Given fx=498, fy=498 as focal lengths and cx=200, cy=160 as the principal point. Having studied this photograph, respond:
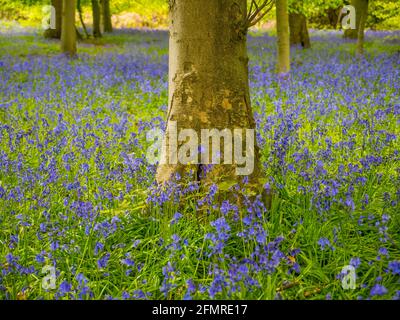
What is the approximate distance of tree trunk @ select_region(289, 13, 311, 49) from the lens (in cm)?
1922

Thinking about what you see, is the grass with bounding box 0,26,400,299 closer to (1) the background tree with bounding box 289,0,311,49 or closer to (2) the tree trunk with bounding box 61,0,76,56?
(2) the tree trunk with bounding box 61,0,76,56

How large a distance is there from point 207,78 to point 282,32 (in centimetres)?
737

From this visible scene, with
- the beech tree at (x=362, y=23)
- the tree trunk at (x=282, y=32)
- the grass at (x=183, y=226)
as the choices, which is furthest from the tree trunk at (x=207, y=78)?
the beech tree at (x=362, y=23)

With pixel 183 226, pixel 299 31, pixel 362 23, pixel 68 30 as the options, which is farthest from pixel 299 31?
pixel 183 226

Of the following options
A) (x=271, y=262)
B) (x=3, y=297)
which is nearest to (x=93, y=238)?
(x=3, y=297)

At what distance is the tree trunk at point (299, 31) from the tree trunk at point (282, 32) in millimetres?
8450

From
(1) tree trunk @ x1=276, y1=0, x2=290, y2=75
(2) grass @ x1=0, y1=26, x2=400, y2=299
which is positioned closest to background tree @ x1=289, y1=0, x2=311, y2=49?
(1) tree trunk @ x1=276, y1=0, x2=290, y2=75

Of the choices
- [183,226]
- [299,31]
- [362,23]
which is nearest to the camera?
[183,226]

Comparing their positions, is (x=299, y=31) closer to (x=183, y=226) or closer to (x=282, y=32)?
(x=282, y=32)

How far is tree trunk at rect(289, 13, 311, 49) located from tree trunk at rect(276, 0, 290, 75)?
8450 millimetres

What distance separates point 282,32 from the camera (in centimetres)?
1080
